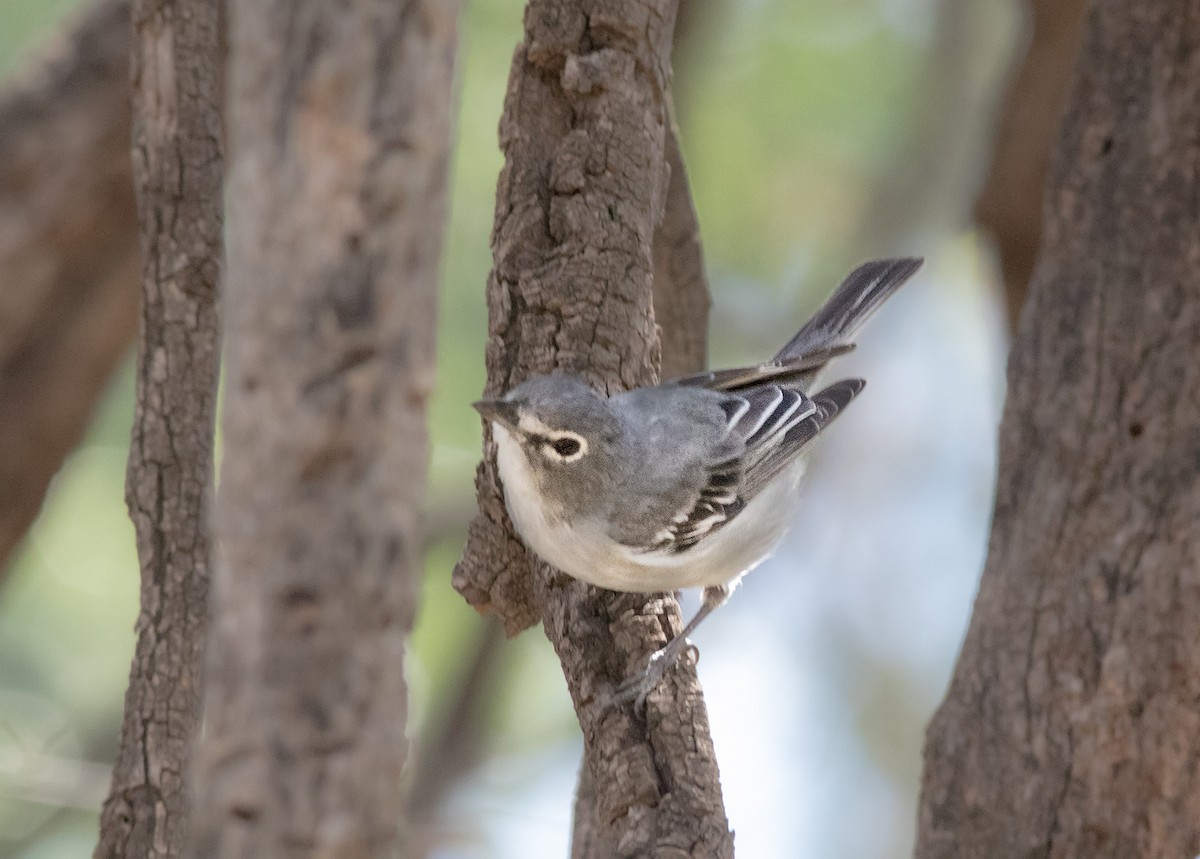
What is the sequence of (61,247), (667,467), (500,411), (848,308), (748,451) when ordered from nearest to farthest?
(500,411) → (667,467) → (748,451) → (848,308) → (61,247)

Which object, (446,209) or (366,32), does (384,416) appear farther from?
(366,32)

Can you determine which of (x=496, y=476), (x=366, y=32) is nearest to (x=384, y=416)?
(x=366, y=32)

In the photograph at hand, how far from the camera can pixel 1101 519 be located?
4176 mm


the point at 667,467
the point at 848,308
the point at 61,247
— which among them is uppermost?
the point at 61,247

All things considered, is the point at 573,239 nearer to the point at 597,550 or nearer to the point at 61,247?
the point at 597,550

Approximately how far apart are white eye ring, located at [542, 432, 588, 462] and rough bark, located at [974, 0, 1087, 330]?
3467mm

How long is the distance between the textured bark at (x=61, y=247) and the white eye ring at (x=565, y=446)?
2993mm

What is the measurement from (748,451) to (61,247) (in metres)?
3.32

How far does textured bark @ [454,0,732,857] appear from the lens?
3.56 m

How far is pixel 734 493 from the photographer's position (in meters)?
3.87

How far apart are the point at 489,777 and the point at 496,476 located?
13.4 ft

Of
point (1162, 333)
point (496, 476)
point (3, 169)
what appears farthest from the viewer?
point (3, 169)

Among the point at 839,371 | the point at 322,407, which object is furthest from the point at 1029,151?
the point at 322,407

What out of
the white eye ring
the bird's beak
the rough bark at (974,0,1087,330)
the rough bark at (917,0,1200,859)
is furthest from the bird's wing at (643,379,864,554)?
the rough bark at (974,0,1087,330)
